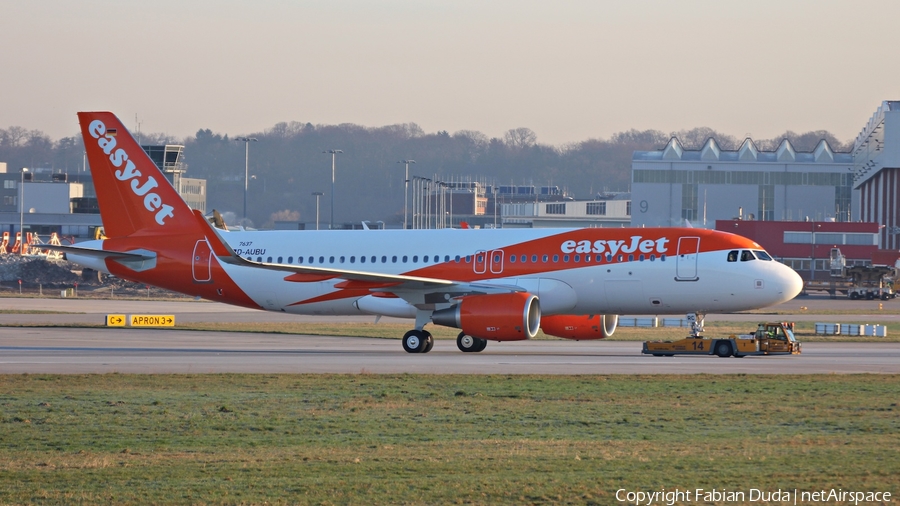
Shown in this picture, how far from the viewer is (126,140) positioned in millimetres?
40031

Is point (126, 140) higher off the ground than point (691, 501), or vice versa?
point (126, 140)

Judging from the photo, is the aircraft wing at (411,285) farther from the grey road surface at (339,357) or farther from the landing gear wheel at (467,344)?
the grey road surface at (339,357)

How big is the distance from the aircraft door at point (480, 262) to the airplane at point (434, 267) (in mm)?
33

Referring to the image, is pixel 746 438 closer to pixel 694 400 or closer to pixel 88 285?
pixel 694 400

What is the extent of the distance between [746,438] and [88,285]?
280 ft

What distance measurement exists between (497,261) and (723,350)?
782 centimetres

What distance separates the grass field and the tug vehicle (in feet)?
24.3

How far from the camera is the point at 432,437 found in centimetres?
1756

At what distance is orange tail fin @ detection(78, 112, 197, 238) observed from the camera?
1572 inches

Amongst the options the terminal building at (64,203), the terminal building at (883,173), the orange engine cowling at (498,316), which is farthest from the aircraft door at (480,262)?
the terminal building at (64,203)

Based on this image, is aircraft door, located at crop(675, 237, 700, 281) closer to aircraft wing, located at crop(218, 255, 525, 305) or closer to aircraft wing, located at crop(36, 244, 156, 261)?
aircraft wing, located at crop(218, 255, 525, 305)

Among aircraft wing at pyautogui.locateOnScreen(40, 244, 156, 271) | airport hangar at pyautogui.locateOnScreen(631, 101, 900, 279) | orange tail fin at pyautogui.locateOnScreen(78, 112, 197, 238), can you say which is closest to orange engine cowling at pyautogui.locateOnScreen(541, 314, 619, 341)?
orange tail fin at pyautogui.locateOnScreen(78, 112, 197, 238)

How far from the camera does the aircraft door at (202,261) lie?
129 feet

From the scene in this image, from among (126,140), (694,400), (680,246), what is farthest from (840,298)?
(694,400)
